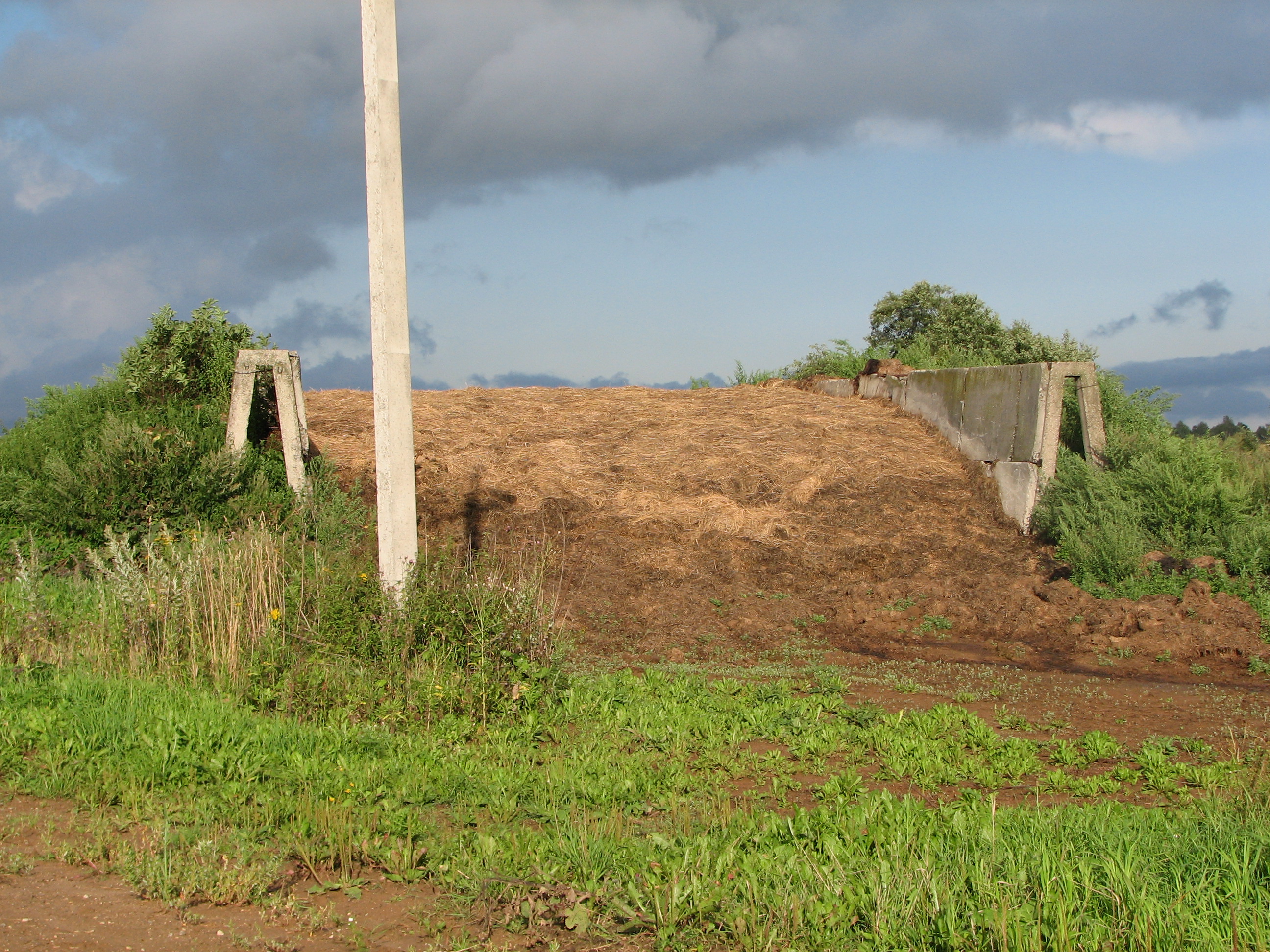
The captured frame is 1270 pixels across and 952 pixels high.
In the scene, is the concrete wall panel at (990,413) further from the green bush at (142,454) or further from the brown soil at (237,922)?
the brown soil at (237,922)

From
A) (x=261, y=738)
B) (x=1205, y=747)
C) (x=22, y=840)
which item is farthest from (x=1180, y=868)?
(x=22, y=840)

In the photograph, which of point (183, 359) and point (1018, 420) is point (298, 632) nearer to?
Result: point (183, 359)

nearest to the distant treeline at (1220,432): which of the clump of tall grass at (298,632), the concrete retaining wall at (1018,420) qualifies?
the concrete retaining wall at (1018,420)

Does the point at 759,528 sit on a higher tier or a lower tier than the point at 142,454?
lower

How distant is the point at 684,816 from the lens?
12.9 ft

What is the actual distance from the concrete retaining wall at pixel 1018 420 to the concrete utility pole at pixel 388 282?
8.74 meters

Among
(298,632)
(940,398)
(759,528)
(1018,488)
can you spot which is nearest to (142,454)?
(298,632)

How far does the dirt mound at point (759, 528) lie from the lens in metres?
8.56

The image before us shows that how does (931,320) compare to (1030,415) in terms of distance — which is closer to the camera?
(1030,415)

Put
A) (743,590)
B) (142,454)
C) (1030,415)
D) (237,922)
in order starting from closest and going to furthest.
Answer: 1. (237,922)
2. (142,454)
3. (743,590)
4. (1030,415)

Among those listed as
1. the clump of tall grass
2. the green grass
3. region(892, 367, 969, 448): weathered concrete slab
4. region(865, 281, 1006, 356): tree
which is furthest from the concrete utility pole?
region(865, 281, 1006, 356): tree

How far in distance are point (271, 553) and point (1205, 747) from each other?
5666mm

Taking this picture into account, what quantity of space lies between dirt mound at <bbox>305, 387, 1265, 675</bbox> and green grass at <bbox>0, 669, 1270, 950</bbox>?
2.80 m

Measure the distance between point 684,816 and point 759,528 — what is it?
771 centimetres
